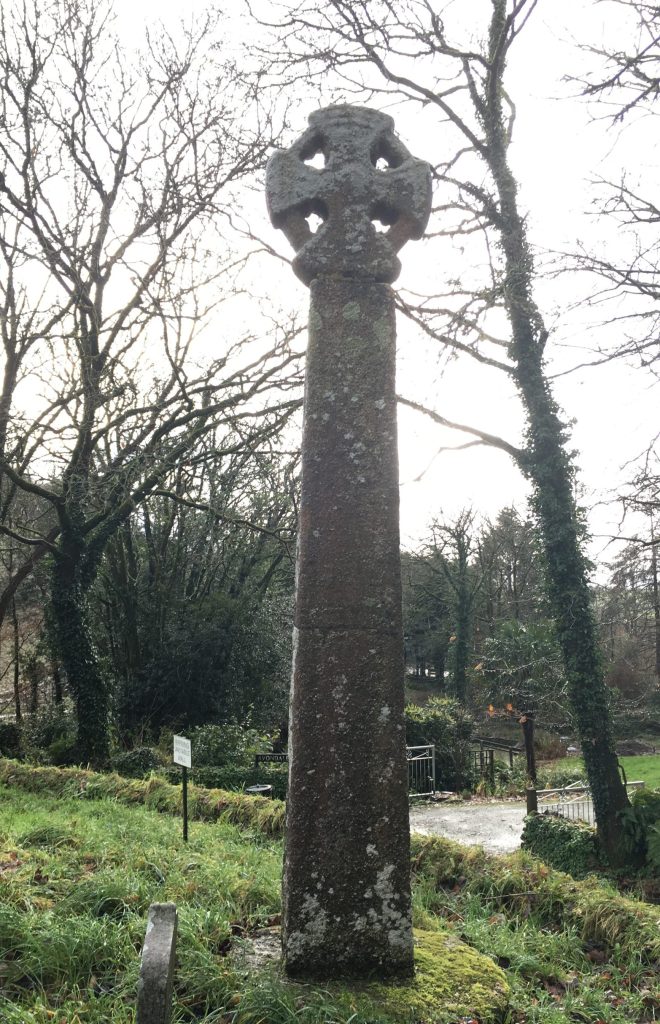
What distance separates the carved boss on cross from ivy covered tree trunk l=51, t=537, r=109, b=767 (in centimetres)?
1241

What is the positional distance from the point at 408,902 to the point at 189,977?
1024 mm

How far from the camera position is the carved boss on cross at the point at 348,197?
3.96m

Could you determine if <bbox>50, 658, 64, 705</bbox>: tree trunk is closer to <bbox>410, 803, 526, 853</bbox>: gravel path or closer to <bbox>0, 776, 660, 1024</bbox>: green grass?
<bbox>410, 803, 526, 853</bbox>: gravel path

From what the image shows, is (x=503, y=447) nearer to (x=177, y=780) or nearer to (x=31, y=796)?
(x=177, y=780)

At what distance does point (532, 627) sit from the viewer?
20.2 metres

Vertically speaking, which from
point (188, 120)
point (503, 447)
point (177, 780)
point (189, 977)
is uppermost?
point (188, 120)

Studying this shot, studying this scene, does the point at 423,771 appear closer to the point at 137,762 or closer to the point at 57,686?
the point at 137,762

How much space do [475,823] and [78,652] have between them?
856 cm

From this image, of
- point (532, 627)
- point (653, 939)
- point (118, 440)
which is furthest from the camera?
point (532, 627)

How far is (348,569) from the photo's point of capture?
12.0 feet

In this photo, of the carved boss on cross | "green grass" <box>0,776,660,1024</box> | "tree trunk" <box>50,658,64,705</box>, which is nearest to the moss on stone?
"green grass" <box>0,776,660,1024</box>

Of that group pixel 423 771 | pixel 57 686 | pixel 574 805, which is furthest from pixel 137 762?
pixel 574 805

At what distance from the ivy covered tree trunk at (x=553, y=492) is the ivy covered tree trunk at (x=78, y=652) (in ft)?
30.1

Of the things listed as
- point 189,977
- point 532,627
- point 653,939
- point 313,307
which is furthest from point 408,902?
point 532,627
